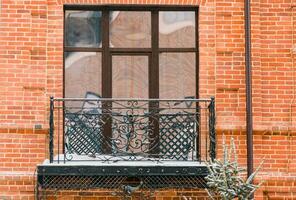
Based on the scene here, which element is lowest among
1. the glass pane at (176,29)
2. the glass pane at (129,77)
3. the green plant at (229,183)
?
the green plant at (229,183)

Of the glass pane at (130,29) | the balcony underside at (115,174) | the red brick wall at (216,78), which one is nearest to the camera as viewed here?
the balcony underside at (115,174)

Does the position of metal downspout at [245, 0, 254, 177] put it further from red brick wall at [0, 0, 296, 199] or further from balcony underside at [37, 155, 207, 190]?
balcony underside at [37, 155, 207, 190]

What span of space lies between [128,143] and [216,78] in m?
1.83

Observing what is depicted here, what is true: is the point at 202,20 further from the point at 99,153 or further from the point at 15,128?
the point at 15,128

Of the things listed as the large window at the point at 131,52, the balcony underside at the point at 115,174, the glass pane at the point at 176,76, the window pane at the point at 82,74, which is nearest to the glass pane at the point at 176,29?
the large window at the point at 131,52

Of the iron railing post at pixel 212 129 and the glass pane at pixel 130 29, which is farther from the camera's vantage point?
the glass pane at pixel 130 29

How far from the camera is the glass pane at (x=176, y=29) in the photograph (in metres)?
10.9

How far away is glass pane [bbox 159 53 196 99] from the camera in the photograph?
10.8 meters

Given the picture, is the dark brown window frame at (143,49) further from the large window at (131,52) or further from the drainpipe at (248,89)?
the drainpipe at (248,89)

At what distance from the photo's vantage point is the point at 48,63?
34.5ft

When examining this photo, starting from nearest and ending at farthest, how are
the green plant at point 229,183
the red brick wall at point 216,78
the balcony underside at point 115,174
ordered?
the green plant at point 229,183, the balcony underside at point 115,174, the red brick wall at point 216,78

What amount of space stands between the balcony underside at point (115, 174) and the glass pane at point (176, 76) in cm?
134

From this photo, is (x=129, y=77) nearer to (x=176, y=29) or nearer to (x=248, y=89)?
(x=176, y=29)

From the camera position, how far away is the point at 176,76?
10.8 meters
